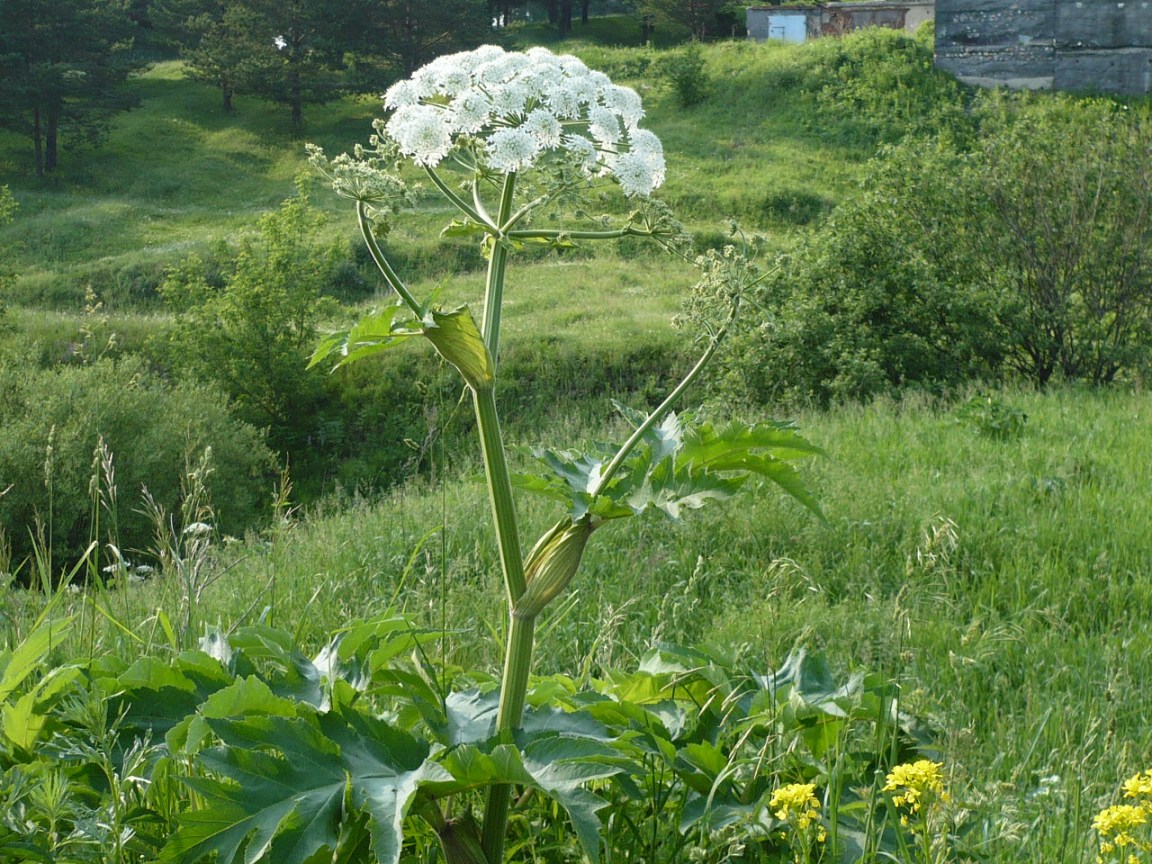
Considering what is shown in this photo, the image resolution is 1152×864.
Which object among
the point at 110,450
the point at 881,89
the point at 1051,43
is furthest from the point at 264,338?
the point at 1051,43

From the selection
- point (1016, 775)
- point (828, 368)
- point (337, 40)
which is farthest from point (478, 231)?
point (337, 40)

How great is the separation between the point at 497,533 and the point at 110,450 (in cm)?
1447

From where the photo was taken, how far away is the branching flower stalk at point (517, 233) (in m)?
2.09

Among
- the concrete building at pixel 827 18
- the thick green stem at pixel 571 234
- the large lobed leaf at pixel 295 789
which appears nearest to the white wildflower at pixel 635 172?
the thick green stem at pixel 571 234

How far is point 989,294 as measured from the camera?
556 inches

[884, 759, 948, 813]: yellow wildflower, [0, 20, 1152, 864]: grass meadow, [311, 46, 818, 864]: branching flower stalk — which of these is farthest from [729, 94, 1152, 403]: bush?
[884, 759, 948, 813]: yellow wildflower

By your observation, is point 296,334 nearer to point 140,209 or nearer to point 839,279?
point 839,279

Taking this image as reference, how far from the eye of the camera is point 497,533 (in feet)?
7.00

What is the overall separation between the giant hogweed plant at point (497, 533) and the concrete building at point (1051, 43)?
36460mm

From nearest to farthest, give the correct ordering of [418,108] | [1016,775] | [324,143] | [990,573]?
[418,108], [1016,775], [990,573], [324,143]

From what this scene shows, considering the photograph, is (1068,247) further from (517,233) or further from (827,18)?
(827,18)

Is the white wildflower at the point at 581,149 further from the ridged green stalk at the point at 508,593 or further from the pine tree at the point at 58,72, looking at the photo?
the pine tree at the point at 58,72

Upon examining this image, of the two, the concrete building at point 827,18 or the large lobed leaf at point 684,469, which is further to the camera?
the concrete building at point 827,18

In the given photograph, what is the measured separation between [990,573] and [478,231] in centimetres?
412
